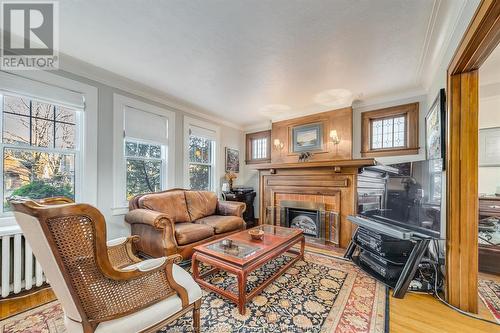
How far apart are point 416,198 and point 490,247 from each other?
4.39 feet

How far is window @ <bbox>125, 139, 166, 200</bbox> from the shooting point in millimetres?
3279

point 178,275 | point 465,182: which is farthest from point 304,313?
point 465,182

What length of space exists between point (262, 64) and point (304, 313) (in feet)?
8.64

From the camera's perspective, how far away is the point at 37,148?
2.39m

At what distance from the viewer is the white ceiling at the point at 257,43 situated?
1.74 metres

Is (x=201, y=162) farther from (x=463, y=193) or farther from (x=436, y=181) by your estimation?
(x=463, y=193)

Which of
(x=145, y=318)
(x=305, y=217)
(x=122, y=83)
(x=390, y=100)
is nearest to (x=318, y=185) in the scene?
(x=305, y=217)

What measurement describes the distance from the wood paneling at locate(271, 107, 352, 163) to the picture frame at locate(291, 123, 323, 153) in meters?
0.07

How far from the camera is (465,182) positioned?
5.84 ft

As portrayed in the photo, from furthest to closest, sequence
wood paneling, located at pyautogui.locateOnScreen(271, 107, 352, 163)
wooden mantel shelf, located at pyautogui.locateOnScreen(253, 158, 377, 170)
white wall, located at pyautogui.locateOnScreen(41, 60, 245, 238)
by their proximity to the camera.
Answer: wood paneling, located at pyautogui.locateOnScreen(271, 107, 352, 163), wooden mantel shelf, located at pyautogui.locateOnScreen(253, 158, 377, 170), white wall, located at pyautogui.locateOnScreen(41, 60, 245, 238)

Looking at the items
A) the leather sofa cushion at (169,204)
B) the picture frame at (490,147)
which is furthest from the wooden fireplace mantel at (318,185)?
the leather sofa cushion at (169,204)

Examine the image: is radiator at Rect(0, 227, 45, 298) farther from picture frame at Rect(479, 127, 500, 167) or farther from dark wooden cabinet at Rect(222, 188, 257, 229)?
picture frame at Rect(479, 127, 500, 167)

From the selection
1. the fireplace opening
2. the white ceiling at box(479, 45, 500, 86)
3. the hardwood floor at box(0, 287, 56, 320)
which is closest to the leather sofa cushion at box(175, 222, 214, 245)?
the hardwood floor at box(0, 287, 56, 320)

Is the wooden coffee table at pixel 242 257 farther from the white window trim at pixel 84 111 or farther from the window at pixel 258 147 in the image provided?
the window at pixel 258 147
